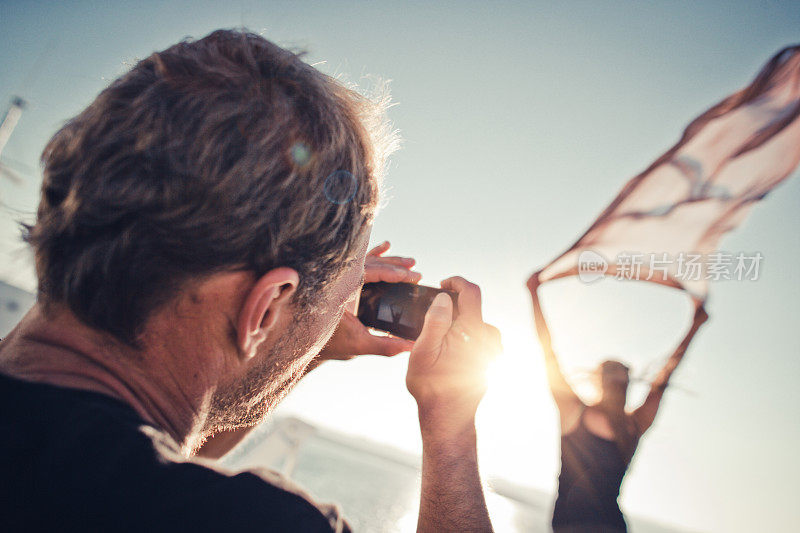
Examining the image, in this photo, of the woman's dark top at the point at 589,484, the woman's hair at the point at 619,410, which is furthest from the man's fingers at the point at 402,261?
the woman's hair at the point at 619,410

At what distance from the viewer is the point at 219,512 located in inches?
27.7

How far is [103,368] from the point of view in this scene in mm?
902

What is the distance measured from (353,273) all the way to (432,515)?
2.81 ft

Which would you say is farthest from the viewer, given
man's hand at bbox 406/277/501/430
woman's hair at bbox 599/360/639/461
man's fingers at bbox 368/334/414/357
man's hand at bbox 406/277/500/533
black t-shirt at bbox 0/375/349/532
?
woman's hair at bbox 599/360/639/461

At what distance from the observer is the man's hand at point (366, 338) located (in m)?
1.86

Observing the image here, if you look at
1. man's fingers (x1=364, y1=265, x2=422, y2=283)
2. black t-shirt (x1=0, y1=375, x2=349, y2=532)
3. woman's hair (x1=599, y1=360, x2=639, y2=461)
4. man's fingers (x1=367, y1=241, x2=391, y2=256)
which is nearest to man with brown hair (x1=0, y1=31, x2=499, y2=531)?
black t-shirt (x1=0, y1=375, x2=349, y2=532)

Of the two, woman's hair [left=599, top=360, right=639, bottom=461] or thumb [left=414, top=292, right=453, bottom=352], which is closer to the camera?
thumb [left=414, top=292, right=453, bottom=352]

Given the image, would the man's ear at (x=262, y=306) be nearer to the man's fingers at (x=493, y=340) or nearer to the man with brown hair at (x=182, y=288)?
the man with brown hair at (x=182, y=288)

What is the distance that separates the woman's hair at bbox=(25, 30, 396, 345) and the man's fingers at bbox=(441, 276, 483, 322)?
762 mm

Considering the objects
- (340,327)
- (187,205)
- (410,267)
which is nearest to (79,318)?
(187,205)

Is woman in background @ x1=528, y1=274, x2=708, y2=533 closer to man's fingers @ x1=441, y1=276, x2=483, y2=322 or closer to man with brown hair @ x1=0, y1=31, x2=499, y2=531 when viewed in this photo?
man's fingers @ x1=441, y1=276, x2=483, y2=322

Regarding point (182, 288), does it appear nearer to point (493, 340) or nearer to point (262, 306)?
point (262, 306)

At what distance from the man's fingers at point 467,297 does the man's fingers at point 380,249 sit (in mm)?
577

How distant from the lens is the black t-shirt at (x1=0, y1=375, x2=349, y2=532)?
2.09 feet
